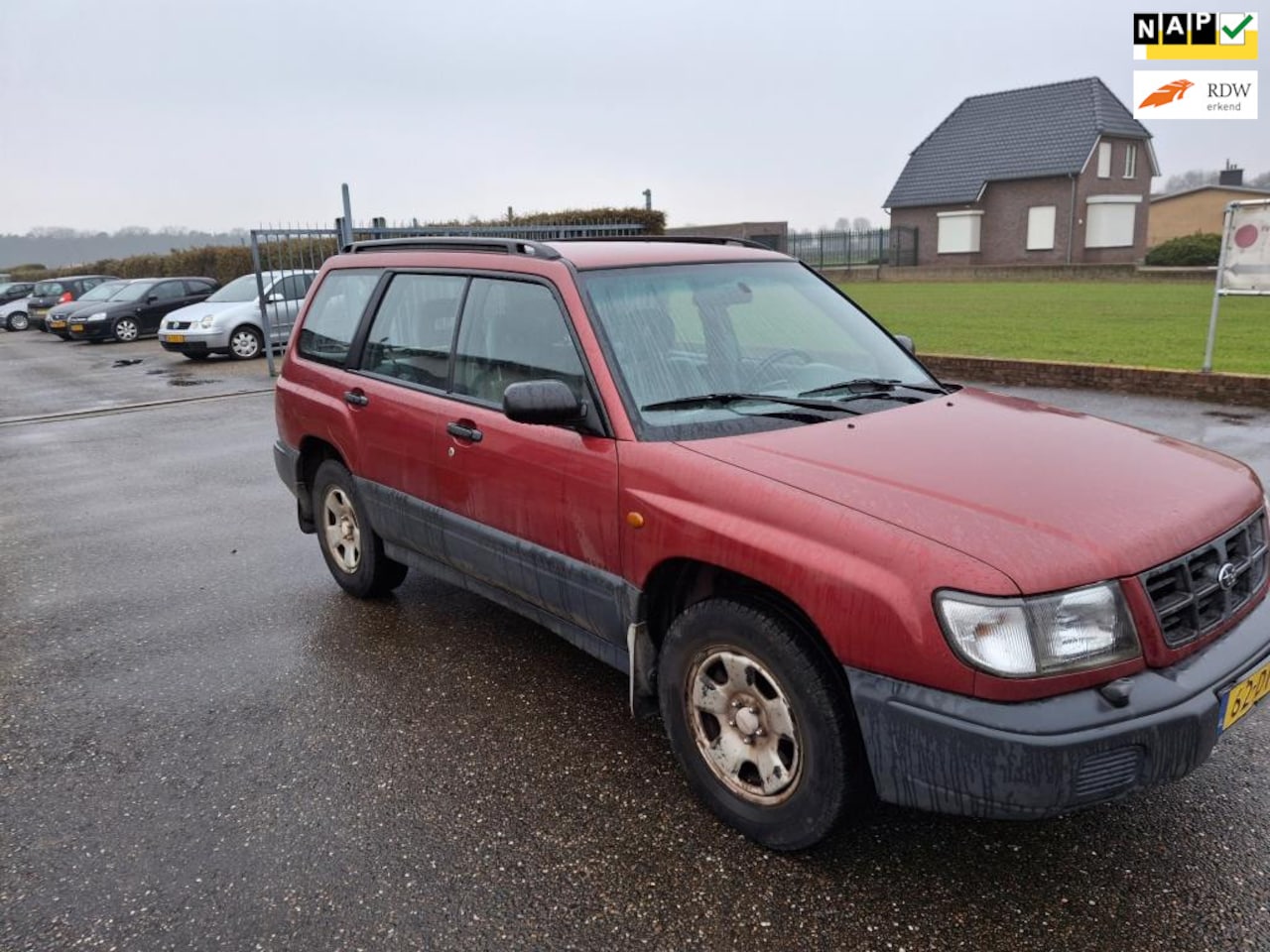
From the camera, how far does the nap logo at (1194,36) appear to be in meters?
24.5

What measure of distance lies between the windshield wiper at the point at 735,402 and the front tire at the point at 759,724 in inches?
28.8

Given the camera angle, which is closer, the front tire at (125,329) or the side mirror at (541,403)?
the side mirror at (541,403)

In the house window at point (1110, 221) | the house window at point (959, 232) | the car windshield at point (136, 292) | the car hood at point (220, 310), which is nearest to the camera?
the car hood at point (220, 310)

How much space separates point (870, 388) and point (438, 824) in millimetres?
2218

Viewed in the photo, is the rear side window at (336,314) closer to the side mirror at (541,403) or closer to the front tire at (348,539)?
the front tire at (348,539)

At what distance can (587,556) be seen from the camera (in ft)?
11.1

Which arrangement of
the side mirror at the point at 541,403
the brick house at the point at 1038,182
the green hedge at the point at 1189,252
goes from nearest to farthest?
the side mirror at the point at 541,403 → the green hedge at the point at 1189,252 → the brick house at the point at 1038,182

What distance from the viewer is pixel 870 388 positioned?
12.1ft

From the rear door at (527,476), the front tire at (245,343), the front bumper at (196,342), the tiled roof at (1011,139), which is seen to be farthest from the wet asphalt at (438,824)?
the tiled roof at (1011,139)

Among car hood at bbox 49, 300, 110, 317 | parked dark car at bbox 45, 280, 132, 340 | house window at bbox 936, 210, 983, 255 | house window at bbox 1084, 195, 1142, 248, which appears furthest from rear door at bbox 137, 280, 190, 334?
house window at bbox 1084, 195, 1142, 248

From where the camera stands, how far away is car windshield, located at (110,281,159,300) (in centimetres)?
2419

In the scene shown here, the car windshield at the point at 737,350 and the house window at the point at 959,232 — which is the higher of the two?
the house window at the point at 959,232

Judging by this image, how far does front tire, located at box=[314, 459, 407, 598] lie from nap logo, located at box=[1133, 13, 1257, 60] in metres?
27.9

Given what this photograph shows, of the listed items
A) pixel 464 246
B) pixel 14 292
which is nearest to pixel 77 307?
pixel 14 292
